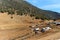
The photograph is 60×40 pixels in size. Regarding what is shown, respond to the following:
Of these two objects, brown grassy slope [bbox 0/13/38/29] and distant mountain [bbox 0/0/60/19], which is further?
distant mountain [bbox 0/0/60/19]

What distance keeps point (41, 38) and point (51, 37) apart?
99 centimetres

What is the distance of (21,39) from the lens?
2145cm

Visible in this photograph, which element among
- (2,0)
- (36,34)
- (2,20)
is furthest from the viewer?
(2,0)

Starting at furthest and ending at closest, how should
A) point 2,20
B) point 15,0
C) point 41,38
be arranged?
point 15,0
point 2,20
point 41,38

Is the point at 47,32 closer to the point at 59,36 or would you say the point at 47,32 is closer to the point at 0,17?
the point at 59,36

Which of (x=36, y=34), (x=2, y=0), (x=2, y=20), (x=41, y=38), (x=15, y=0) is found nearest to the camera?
(x=41, y=38)

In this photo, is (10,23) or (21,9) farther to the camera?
(21,9)

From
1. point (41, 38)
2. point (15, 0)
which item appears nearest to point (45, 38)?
point (41, 38)

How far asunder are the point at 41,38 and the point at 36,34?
2.55 m

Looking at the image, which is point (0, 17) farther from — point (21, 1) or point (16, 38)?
point (21, 1)

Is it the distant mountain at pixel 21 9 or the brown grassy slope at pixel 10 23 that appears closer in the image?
the brown grassy slope at pixel 10 23

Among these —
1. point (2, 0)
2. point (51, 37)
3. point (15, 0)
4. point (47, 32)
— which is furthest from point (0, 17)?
point (15, 0)

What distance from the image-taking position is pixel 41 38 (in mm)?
21234

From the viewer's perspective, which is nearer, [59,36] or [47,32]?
[59,36]
